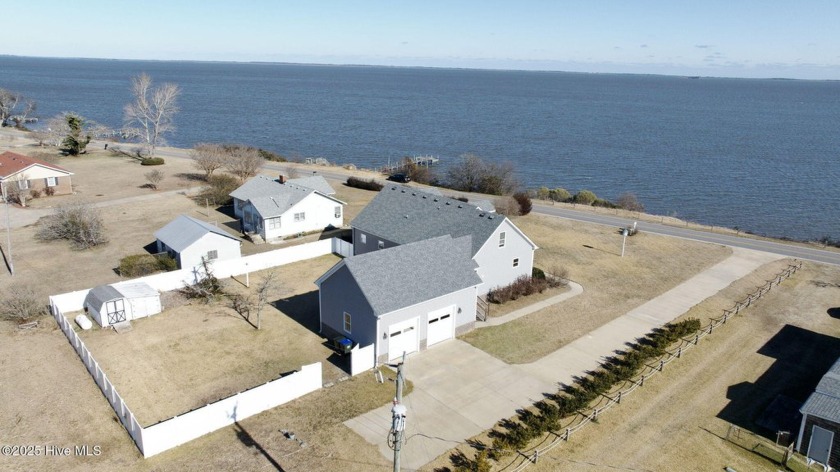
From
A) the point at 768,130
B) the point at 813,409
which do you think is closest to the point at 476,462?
the point at 813,409

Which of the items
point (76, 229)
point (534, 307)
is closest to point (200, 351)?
point (534, 307)

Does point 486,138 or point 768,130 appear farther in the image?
point 768,130

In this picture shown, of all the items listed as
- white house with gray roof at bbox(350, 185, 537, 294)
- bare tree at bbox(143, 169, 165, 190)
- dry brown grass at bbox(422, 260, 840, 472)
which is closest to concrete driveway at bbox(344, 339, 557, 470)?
dry brown grass at bbox(422, 260, 840, 472)

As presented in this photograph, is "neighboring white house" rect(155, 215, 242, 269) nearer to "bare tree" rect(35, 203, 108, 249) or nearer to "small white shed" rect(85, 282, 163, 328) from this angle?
"small white shed" rect(85, 282, 163, 328)

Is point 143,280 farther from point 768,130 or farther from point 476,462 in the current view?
point 768,130

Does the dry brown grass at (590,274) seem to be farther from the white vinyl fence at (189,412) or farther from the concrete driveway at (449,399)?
the white vinyl fence at (189,412)

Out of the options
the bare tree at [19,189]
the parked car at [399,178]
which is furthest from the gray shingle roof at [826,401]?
the bare tree at [19,189]

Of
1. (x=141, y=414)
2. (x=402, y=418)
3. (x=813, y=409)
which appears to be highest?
(x=402, y=418)

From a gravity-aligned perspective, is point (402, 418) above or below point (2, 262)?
above
